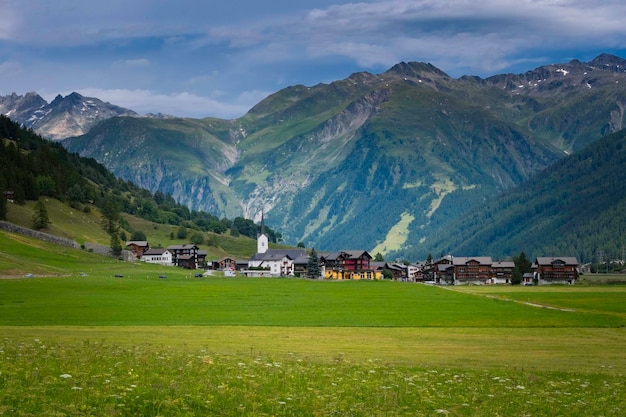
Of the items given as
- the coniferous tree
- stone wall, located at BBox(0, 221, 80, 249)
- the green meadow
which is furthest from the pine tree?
the green meadow

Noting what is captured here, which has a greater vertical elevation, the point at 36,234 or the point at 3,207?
the point at 3,207

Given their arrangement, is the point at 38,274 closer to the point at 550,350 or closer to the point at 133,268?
the point at 133,268

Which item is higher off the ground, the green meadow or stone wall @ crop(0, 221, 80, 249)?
stone wall @ crop(0, 221, 80, 249)

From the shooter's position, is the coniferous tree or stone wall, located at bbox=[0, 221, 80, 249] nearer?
stone wall, located at bbox=[0, 221, 80, 249]

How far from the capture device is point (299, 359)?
126 feet

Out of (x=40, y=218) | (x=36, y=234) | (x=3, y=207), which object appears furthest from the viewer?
(x=40, y=218)

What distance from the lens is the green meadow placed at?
25.1 meters

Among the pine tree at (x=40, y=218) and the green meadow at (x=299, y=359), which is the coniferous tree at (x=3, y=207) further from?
the green meadow at (x=299, y=359)

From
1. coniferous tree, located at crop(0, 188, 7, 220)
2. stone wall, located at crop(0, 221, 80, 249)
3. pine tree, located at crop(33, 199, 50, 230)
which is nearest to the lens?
stone wall, located at crop(0, 221, 80, 249)

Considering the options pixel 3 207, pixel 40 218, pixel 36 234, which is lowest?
pixel 36 234

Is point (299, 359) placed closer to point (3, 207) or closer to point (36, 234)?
point (36, 234)

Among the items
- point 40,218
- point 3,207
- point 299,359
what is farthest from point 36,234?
point 299,359

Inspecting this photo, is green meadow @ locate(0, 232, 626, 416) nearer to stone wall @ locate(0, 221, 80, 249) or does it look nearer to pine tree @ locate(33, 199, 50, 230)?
stone wall @ locate(0, 221, 80, 249)

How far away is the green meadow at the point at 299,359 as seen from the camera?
2512 cm
